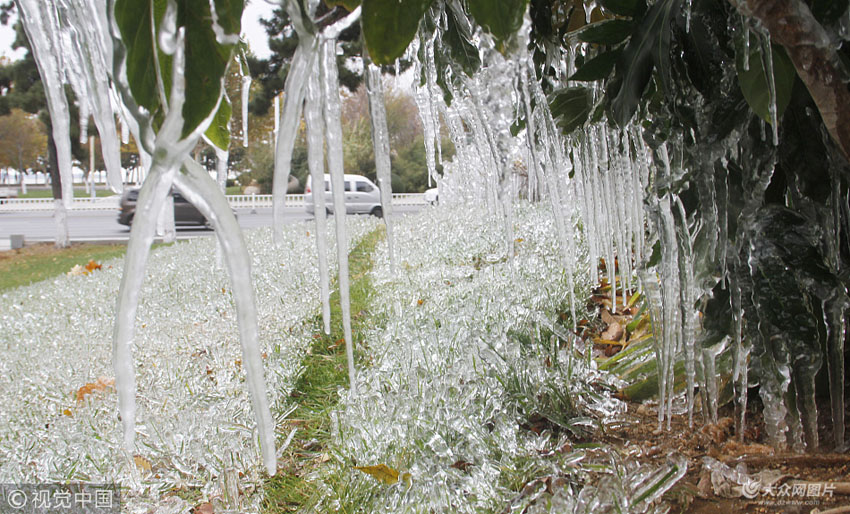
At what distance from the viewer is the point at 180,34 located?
504 millimetres

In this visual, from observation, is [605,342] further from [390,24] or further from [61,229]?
[61,229]

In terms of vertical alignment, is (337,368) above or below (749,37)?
below

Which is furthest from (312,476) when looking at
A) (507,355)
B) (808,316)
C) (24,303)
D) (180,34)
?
(24,303)

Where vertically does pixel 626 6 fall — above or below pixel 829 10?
above

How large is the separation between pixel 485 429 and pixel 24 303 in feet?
14.4

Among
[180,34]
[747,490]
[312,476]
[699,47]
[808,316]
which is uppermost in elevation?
[699,47]

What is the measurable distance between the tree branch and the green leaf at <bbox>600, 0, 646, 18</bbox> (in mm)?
393

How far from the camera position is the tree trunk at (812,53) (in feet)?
2.31

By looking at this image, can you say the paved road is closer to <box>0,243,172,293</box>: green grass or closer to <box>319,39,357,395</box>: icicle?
<box>0,243,172,293</box>: green grass

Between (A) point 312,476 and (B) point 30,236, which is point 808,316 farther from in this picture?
(B) point 30,236

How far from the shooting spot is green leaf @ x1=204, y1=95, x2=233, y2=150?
2.10 feet

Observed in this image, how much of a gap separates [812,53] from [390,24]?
573mm

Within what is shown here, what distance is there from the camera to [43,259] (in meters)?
9.61

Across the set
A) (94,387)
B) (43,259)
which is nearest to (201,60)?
(94,387)
